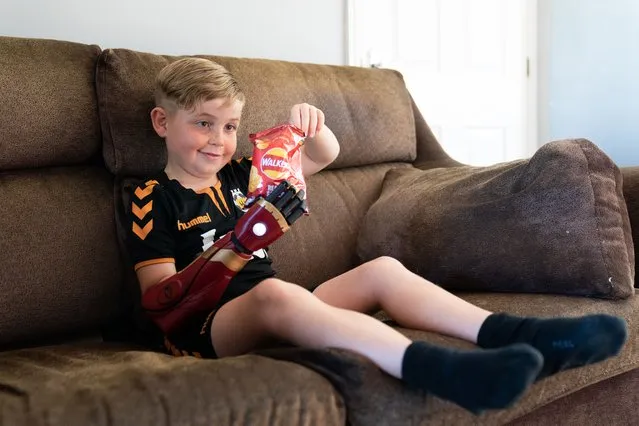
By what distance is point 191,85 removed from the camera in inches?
56.3

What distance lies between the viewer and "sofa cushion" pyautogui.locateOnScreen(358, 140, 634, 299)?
1354 millimetres

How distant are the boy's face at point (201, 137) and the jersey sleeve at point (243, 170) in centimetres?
8

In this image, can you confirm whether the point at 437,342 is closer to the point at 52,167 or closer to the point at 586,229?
the point at 586,229

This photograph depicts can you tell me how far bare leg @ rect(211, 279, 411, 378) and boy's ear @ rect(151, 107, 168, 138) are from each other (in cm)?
46

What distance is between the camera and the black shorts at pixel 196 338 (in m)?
1.23

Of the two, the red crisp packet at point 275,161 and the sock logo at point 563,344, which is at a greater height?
the red crisp packet at point 275,161

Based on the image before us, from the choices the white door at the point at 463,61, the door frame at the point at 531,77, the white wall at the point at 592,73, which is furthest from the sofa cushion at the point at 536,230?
the door frame at the point at 531,77

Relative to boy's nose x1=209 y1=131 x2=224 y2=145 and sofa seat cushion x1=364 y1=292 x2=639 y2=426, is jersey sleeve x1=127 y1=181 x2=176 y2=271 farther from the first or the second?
sofa seat cushion x1=364 y1=292 x2=639 y2=426

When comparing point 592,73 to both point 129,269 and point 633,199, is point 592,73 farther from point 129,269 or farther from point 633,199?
point 129,269

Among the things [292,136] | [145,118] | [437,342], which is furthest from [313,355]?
[145,118]

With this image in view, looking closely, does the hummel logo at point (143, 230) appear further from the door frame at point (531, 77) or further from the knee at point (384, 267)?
the door frame at point (531, 77)

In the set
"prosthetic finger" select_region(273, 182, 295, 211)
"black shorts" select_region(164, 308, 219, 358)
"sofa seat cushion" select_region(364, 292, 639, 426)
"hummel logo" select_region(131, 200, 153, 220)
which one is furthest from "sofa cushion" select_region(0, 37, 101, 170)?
"sofa seat cushion" select_region(364, 292, 639, 426)

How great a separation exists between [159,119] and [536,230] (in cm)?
80

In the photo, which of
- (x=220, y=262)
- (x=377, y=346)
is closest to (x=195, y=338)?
(x=220, y=262)
